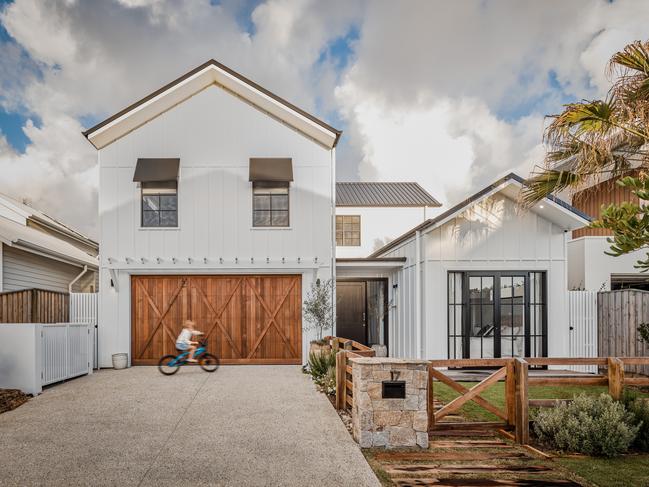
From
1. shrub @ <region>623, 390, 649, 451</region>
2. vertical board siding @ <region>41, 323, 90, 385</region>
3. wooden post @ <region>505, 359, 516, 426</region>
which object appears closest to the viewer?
shrub @ <region>623, 390, 649, 451</region>

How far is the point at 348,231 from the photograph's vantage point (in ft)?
92.6

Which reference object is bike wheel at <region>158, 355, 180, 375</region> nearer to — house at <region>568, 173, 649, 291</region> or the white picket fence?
the white picket fence

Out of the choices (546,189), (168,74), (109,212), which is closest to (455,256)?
(546,189)

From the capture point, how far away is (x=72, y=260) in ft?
52.5

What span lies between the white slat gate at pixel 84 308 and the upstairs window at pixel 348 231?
15902 mm

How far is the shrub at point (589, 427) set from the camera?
6078mm

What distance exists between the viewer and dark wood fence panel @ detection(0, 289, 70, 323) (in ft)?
37.3

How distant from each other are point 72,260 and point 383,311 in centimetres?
1011

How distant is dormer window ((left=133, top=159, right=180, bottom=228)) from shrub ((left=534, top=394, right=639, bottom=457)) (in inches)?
421

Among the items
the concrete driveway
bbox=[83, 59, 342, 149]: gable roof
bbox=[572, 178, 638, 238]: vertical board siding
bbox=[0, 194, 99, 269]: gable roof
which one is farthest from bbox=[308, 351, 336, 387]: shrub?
bbox=[572, 178, 638, 238]: vertical board siding

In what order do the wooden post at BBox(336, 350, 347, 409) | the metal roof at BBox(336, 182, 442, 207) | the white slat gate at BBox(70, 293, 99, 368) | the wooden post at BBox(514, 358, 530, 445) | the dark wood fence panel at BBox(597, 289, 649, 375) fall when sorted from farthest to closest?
the metal roof at BBox(336, 182, 442, 207) → the white slat gate at BBox(70, 293, 99, 368) → the dark wood fence panel at BBox(597, 289, 649, 375) → the wooden post at BBox(336, 350, 347, 409) → the wooden post at BBox(514, 358, 530, 445)

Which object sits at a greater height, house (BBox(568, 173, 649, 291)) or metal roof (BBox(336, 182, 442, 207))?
metal roof (BBox(336, 182, 442, 207))

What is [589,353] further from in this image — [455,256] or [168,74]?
[168,74]

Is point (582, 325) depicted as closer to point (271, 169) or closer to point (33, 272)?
point (271, 169)
